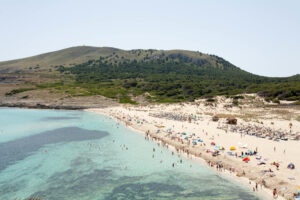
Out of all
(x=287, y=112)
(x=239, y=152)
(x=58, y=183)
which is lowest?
(x=58, y=183)

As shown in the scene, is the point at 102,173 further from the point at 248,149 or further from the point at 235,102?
the point at 235,102

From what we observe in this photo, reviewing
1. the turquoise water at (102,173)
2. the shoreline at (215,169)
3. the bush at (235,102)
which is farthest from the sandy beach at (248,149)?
the bush at (235,102)

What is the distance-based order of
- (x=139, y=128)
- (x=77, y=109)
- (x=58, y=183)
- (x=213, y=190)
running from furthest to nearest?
(x=77, y=109) < (x=139, y=128) < (x=58, y=183) < (x=213, y=190)

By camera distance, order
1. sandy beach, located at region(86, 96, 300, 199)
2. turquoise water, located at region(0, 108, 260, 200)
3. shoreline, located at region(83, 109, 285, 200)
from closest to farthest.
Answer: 1. shoreline, located at region(83, 109, 285, 200)
2. turquoise water, located at region(0, 108, 260, 200)
3. sandy beach, located at region(86, 96, 300, 199)

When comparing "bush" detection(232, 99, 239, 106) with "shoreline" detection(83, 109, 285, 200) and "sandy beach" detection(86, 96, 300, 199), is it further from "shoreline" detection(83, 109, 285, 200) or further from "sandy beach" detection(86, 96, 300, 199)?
"shoreline" detection(83, 109, 285, 200)

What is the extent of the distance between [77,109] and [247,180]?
101286 mm

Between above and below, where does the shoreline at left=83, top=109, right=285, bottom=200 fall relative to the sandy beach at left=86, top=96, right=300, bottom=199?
below

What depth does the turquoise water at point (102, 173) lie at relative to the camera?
24266 millimetres

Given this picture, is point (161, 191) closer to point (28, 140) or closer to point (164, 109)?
point (28, 140)

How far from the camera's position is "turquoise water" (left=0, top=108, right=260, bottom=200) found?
24266mm

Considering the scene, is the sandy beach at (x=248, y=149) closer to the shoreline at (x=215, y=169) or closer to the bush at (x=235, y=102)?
the shoreline at (x=215, y=169)

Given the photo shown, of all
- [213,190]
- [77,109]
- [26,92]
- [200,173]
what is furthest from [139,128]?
[26,92]

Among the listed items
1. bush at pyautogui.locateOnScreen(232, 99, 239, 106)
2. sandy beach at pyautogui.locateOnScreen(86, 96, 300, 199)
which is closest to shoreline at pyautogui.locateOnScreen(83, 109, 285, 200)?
sandy beach at pyautogui.locateOnScreen(86, 96, 300, 199)

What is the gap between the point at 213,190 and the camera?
2488 centimetres
